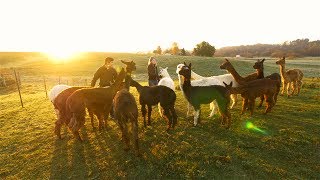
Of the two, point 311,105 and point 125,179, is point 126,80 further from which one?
point 311,105

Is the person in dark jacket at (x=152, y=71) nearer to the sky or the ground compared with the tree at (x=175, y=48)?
nearer to the sky

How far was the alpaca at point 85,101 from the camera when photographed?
8.52 metres

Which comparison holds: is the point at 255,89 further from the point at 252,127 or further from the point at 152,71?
the point at 152,71

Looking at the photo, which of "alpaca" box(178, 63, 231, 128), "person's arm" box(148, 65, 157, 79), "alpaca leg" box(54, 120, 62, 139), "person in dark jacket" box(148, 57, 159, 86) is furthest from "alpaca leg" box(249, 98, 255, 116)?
"alpaca leg" box(54, 120, 62, 139)

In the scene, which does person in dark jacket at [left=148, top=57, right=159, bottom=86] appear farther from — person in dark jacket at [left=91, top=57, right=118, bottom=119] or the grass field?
person in dark jacket at [left=91, top=57, right=118, bottom=119]

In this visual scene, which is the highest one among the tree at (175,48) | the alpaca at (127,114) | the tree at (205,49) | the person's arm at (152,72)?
the person's arm at (152,72)

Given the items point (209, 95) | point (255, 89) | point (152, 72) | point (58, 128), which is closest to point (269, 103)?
point (255, 89)

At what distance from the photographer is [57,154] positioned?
8.38 metres

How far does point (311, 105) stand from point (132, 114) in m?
9.82

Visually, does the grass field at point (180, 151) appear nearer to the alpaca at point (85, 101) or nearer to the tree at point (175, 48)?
the alpaca at point (85, 101)

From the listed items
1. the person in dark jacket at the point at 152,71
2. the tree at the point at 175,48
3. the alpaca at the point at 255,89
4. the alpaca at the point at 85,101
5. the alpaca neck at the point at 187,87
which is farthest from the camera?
the tree at the point at 175,48

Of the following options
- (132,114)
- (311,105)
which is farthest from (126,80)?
(311,105)

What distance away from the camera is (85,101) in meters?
8.63

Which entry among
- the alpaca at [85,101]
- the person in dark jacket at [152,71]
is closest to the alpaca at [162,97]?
the alpaca at [85,101]
